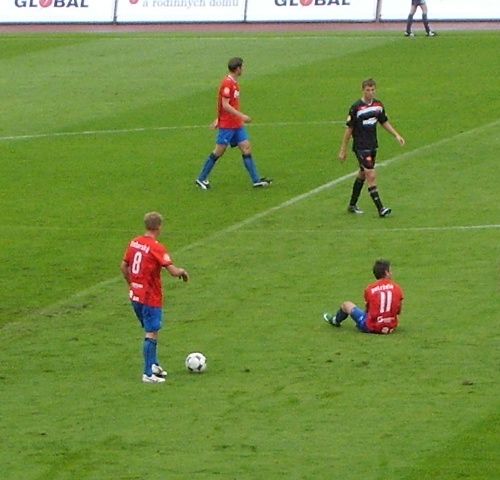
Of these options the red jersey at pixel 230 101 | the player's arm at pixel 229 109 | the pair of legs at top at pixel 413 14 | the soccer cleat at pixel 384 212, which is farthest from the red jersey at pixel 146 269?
the pair of legs at top at pixel 413 14

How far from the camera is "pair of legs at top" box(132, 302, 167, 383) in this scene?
16.7m

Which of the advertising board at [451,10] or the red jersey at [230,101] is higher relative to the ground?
the advertising board at [451,10]

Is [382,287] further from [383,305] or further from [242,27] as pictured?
[242,27]

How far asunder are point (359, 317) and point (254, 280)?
3.19 m

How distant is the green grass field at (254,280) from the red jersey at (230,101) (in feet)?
4.14

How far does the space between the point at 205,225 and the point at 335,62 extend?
18.4 meters

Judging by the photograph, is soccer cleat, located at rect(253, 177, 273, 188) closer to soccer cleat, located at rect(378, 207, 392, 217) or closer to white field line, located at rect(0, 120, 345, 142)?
soccer cleat, located at rect(378, 207, 392, 217)

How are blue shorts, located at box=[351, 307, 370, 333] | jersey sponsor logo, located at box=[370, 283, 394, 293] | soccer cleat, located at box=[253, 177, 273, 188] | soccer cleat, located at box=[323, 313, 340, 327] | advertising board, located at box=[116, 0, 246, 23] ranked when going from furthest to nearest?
1. advertising board, located at box=[116, 0, 246, 23]
2. soccer cleat, located at box=[253, 177, 273, 188]
3. soccer cleat, located at box=[323, 313, 340, 327]
4. blue shorts, located at box=[351, 307, 370, 333]
5. jersey sponsor logo, located at box=[370, 283, 394, 293]

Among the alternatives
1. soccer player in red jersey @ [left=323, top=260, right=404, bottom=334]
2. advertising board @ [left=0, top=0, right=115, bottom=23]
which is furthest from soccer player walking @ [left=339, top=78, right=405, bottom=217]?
advertising board @ [left=0, top=0, right=115, bottom=23]

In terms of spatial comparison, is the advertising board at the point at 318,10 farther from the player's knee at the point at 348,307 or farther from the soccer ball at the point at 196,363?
the soccer ball at the point at 196,363

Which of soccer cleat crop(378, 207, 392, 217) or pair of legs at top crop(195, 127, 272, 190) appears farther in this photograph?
pair of legs at top crop(195, 127, 272, 190)

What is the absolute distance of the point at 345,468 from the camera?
1387cm

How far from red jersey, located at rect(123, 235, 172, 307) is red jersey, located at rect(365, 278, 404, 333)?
2.84m

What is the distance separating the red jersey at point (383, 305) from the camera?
1814cm
